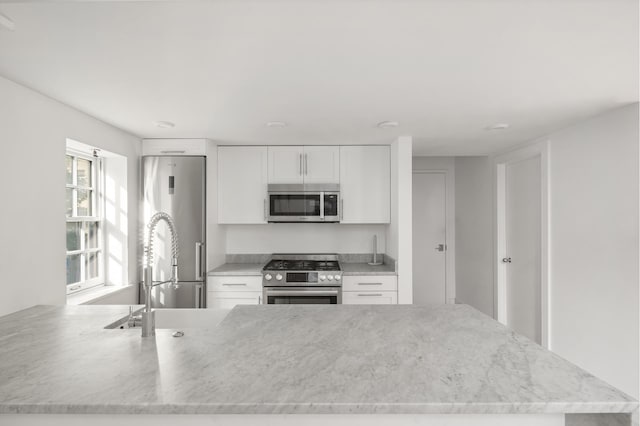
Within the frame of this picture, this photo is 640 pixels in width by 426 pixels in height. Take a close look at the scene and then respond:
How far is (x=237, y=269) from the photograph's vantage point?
3967 millimetres

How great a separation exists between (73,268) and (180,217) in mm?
1005

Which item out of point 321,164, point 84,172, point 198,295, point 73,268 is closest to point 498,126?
point 321,164

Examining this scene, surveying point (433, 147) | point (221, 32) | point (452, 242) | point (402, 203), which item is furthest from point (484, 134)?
point (221, 32)

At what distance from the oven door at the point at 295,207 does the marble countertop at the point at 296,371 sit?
89.4 inches

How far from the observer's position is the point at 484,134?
3486 mm

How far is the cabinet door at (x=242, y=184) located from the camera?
4.08 metres

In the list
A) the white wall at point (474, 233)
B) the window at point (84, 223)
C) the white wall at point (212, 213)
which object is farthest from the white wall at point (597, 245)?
the window at point (84, 223)

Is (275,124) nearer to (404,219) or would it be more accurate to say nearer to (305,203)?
(305,203)

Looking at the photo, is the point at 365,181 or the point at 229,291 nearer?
the point at 229,291

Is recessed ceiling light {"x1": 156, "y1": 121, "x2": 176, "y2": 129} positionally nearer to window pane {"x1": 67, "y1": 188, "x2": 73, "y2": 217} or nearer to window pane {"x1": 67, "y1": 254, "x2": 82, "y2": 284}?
window pane {"x1": 67, "y1": 188, "x2": 73, "y2": 217}

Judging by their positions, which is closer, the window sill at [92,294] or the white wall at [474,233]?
the window sill at [92,294]

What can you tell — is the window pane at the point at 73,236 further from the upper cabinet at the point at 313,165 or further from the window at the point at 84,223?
the upper cabinet at the point at 313,165

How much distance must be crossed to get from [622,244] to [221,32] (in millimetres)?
3006

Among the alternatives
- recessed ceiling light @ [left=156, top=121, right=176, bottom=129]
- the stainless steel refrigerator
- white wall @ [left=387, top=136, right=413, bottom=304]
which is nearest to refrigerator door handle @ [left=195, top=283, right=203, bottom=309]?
the stainless steel refrigerator
